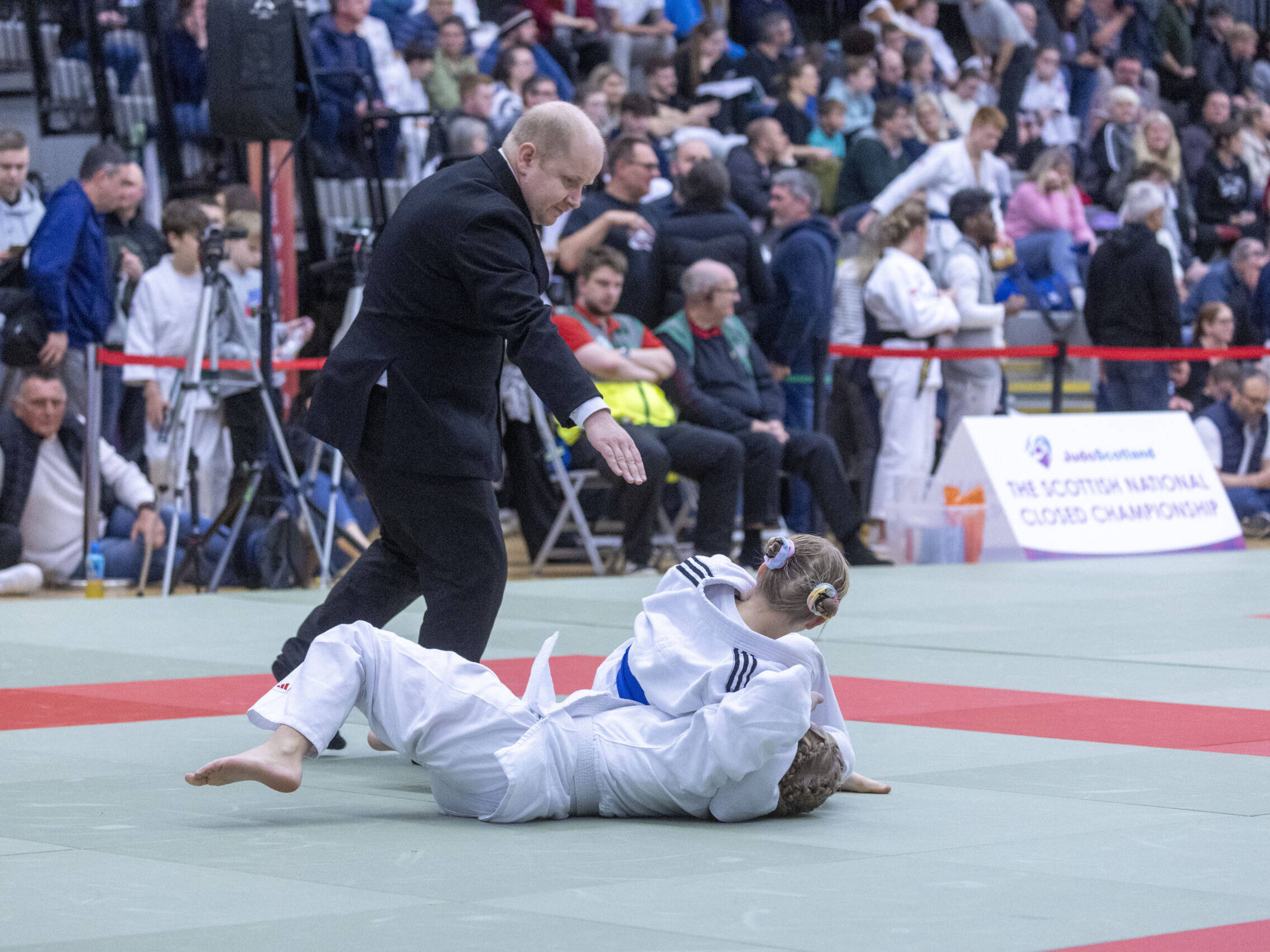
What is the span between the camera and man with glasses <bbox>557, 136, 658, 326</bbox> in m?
10.9

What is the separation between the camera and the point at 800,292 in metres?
11.5

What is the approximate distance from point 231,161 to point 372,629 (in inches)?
374

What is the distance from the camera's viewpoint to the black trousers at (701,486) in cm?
1047

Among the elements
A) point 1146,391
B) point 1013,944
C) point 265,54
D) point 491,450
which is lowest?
point 1146,391

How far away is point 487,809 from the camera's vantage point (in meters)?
4.22

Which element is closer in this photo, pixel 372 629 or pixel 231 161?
pixel 372 629

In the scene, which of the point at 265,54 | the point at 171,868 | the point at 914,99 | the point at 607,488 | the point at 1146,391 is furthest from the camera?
the point at 914,99

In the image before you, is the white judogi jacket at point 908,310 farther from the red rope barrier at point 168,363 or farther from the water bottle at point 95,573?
→ the water bottle at point 95,573

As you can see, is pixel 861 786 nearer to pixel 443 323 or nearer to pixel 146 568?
pixel 443 323

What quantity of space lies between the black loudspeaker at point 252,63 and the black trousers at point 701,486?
262 cm

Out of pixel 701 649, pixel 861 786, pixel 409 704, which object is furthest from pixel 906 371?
pixel 409 704

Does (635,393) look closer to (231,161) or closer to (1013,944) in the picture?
(231,161)

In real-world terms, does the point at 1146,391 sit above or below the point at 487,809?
below

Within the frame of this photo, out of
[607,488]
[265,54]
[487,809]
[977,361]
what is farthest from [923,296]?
[487,809]
